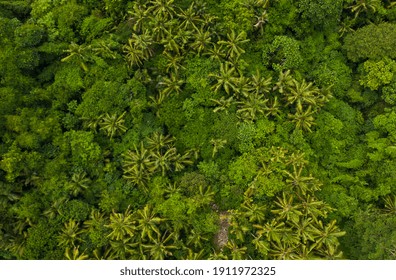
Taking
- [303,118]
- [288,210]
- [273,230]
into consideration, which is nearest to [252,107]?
[303,118]

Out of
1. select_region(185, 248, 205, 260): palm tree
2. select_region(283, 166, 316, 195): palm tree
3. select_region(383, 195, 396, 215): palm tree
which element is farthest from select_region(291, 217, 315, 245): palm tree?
select_region(185, 248, 205, 260): palm tree

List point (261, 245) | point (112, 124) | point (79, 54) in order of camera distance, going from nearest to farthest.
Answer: point (261, 245) < point (112, 124) < point (79, 54)

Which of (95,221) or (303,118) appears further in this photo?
(303,118)

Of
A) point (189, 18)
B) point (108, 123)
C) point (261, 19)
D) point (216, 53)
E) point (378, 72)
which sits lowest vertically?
point (108, 123)

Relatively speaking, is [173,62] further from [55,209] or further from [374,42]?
[374,42]

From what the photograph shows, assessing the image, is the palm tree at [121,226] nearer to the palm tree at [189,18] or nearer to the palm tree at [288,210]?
the palm tree at [288,210]

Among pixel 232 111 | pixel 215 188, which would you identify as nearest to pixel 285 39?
pixel 232 111

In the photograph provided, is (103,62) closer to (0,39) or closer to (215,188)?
(0,39)
